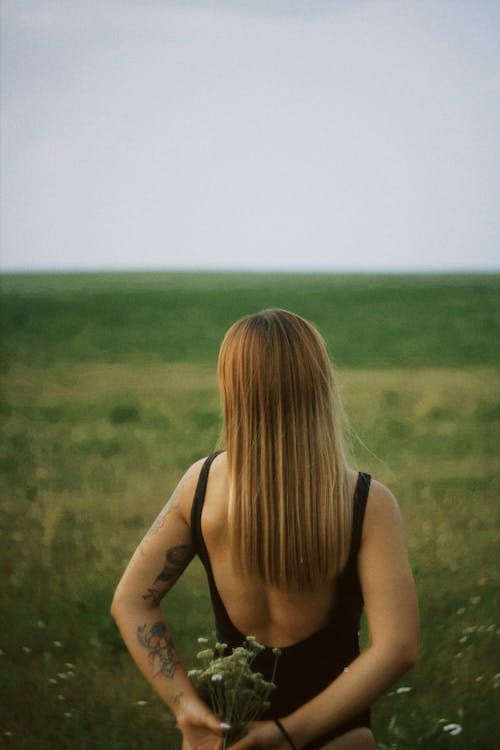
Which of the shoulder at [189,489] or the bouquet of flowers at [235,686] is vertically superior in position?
the shoulder at [189,489]

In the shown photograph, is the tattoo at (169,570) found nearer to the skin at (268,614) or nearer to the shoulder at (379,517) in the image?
the skin at (268,614)

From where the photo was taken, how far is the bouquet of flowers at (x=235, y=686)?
1.87 m

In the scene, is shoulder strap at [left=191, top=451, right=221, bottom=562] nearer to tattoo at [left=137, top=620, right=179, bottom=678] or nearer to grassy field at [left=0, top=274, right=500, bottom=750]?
tattoo at [left=137, top=620, right=179, bottom=678]

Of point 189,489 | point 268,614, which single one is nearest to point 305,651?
point 268,614

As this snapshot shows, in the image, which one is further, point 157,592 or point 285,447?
point 157,592

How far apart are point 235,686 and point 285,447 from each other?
1.72 ft

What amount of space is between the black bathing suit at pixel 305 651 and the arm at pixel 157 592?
0.13 ft

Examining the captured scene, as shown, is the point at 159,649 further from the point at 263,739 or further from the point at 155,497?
the point at 155,497

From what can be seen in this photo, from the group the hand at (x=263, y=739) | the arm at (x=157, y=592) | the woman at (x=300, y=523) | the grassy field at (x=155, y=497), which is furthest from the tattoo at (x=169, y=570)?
the grassy field at (x=155, y=497)

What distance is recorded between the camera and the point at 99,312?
26281 millimetres

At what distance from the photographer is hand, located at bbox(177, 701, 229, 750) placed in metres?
1.98

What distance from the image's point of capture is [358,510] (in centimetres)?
196

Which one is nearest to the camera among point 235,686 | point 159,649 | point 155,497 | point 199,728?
point 235,686

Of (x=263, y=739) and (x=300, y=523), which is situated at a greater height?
(x=300, y=523)
